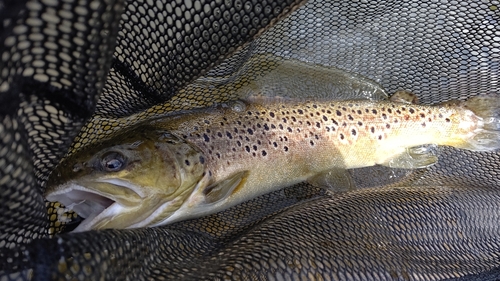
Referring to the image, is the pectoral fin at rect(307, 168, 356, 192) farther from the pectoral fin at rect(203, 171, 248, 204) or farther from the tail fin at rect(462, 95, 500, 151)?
the tail fin at rect(462, 95, 500, 151)

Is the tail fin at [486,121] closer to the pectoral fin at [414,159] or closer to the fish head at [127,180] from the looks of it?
the pectoral fin at [414,159]

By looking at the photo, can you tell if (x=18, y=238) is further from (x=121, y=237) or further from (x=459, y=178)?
(x=459, y=178)

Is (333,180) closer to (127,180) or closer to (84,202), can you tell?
(127,180)

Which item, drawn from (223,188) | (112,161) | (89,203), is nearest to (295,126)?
(223,188)

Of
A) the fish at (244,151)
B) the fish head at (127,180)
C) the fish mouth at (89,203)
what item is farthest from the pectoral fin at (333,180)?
the fish mouth at (89,203)

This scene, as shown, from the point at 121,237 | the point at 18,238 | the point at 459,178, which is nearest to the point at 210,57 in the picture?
the point at 121,237

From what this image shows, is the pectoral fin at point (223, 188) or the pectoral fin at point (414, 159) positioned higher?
the pectoral fin at point (223, 188)
